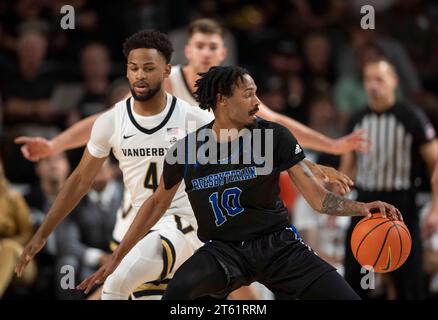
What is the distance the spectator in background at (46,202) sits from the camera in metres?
8.95

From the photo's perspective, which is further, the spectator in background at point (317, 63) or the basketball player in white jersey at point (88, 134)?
the spectator in background at point (317, 63)

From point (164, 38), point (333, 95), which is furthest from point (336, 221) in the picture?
point (164, 38)

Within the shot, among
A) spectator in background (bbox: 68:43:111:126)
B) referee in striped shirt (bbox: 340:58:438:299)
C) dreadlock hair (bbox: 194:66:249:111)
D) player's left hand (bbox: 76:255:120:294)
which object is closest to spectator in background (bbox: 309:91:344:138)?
Result: referee in striped shirt (bbox: 340:58:438:299)

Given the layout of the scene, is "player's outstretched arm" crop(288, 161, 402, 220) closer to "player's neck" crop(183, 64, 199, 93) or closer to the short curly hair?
the short curly hair

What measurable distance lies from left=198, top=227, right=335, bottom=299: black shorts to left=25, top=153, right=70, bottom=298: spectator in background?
3625 mm

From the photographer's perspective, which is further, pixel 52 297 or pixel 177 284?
pixel 52 297

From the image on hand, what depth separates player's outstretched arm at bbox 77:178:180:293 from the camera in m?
5.85

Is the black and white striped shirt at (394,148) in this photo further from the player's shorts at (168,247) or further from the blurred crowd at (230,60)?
the player's shorts at (168,247)

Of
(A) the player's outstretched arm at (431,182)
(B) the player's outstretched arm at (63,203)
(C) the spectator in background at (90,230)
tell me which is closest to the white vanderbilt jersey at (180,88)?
(B) the player's outstretched arm at (63,203)

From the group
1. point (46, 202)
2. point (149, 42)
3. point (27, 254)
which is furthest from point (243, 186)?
point (46, 202)

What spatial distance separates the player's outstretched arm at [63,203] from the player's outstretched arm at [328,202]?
1.37 m

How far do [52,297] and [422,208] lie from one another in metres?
3.60

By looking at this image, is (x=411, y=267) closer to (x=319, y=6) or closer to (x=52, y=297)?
(x=52, y=297)

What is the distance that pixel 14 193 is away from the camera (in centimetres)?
871
